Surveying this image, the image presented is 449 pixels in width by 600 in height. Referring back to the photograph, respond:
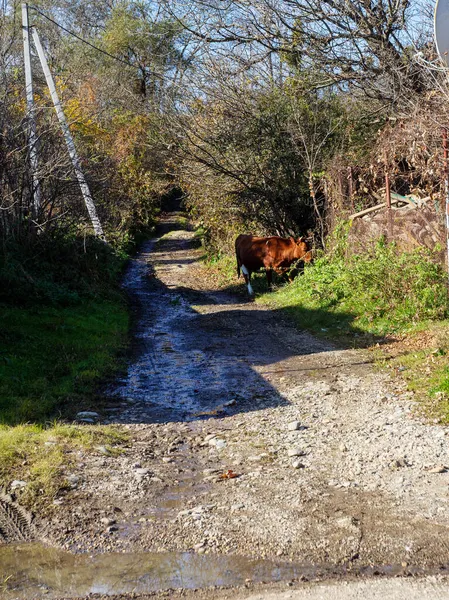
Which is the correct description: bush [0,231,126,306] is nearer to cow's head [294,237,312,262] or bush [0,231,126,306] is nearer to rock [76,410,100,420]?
cow's head [294,237,312,262]

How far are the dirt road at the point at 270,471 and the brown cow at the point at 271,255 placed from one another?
7.09m

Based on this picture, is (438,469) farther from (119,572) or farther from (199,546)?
(119,572)

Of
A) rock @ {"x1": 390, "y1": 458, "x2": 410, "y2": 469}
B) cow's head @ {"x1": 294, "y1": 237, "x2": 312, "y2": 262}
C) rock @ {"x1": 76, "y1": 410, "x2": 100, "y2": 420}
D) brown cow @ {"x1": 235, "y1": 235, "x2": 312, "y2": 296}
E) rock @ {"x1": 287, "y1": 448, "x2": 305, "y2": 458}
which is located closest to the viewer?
rock @ {"x1": 390, "y1": 458, "x2": 410, "y2": 469}

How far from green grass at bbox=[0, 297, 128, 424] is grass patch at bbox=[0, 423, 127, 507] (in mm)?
659

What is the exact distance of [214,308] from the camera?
53.7 feet

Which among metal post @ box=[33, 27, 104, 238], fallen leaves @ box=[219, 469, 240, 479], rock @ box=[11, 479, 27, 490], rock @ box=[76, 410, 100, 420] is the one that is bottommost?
fallen leaves @ box=[219, 469, 240, 479]

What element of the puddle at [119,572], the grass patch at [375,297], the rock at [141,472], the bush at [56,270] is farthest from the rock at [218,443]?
the bush at [56,270]

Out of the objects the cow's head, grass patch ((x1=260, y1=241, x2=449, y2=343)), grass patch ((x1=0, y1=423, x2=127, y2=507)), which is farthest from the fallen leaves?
the cow's head

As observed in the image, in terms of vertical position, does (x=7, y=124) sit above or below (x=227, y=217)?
above

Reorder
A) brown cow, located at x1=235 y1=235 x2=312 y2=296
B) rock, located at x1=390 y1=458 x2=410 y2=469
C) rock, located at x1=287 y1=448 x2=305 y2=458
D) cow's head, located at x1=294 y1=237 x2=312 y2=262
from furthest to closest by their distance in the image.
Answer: brown cow, located at x1=235 y1=235 x2=312 y2=296
cow's head, located at x1=294 y1=237 x2=312 y2=262
rock, located at x1=287 y1=448 x2=305 y2=458
rock, located at x1=390 y1=458 x2=410 y2=469

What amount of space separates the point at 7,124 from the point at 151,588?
37.1ft

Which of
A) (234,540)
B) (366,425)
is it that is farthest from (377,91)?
(234,540)

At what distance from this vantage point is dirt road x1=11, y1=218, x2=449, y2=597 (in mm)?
4848

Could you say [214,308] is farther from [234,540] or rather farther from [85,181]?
[234,540]
